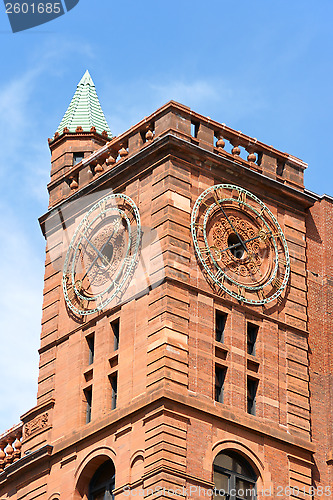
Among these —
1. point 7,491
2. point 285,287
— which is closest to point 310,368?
point 285,287

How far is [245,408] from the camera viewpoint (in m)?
55.9

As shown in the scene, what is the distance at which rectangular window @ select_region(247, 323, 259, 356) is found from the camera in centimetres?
5769

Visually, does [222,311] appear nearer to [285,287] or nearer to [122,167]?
[285,287]

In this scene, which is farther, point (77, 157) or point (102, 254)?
point (77, 157)

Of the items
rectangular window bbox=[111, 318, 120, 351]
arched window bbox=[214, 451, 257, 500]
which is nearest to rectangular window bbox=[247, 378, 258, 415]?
arched window bbox=[214, 451, 257, 500]

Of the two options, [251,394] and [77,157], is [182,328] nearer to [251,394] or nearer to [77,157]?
[251,394]

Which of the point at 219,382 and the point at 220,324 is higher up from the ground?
the point at 220,324

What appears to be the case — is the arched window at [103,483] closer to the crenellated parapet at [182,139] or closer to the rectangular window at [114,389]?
the rectangular window at [114,389]

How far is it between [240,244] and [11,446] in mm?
11371

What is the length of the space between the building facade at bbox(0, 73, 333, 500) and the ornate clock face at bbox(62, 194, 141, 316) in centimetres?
6

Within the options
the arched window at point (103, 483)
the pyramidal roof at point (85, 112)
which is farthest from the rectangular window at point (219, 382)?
the pyramidal roof at point (85, 112)

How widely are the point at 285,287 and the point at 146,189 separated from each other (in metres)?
6.03

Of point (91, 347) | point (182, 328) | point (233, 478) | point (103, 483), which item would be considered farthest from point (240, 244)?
point (103, 483)

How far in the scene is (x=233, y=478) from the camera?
54.5m
